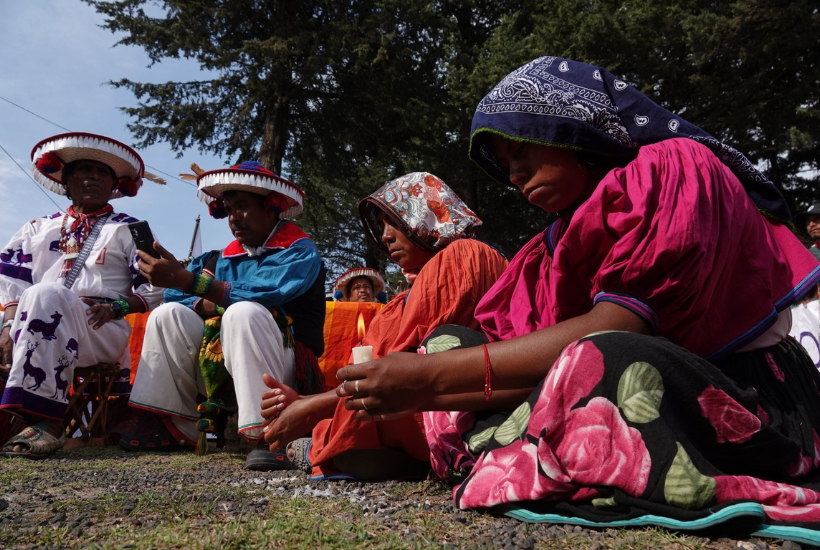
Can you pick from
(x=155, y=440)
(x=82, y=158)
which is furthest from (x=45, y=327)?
(x=82, y=158)

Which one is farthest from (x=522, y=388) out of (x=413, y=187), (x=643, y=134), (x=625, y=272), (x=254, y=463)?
(x=254, y=463)

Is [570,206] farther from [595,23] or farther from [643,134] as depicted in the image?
[595,23]

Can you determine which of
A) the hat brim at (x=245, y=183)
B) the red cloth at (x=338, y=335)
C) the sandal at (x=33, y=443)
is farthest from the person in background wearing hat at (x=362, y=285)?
the sandal at (x=33, y=443)

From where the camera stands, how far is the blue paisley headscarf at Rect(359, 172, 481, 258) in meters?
3.19

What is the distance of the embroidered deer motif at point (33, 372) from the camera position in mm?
3877

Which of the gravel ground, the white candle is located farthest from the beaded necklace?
the white candle

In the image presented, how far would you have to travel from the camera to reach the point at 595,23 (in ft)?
37.9

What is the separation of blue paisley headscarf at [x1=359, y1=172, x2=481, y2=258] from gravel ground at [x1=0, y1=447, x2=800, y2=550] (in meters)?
1.21

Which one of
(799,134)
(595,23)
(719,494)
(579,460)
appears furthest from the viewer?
(595,23)

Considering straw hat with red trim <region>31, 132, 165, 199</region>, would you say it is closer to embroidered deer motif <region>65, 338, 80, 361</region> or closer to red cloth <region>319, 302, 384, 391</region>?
embroidered deer motif <region>65, 338, 80, 361</region>

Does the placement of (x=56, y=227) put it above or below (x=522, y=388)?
above

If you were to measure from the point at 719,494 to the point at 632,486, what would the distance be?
0.61 feet

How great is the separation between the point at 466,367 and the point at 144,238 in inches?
113

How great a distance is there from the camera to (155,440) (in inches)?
168
